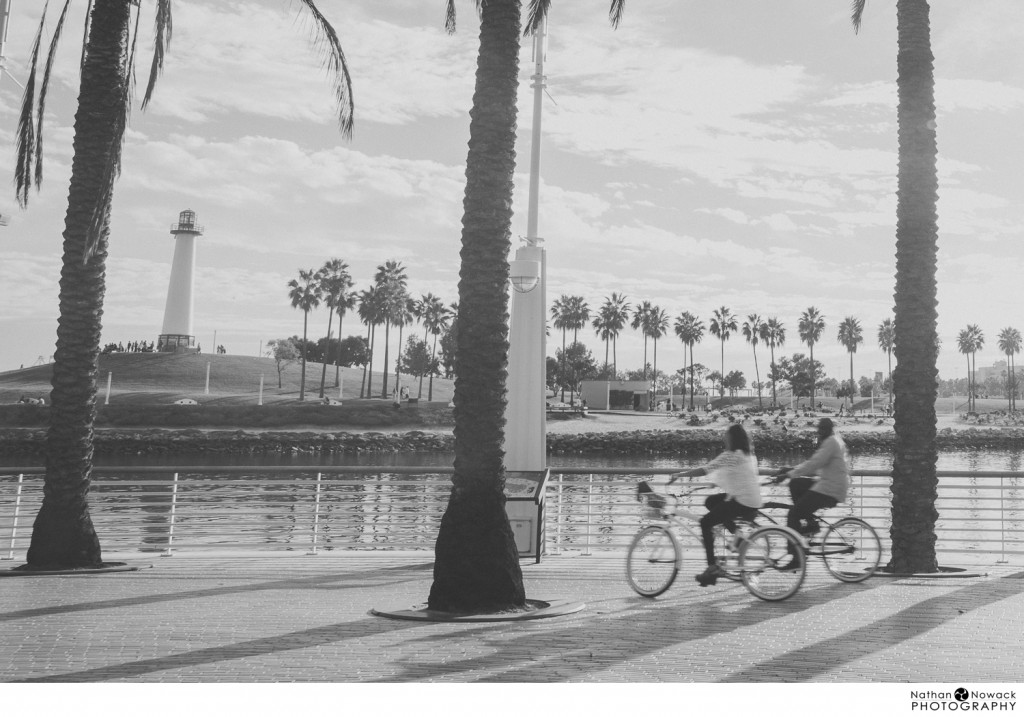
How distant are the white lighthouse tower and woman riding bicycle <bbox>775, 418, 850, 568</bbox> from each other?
109734 millimetres

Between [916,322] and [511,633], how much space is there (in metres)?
6.40

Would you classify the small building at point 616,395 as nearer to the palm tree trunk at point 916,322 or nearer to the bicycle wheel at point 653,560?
the palm tree trunk at point 916,322

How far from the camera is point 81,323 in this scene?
1114 cm

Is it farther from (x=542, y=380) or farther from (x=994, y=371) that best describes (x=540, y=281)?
(x=994, y=371)

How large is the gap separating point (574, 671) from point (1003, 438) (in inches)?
3462

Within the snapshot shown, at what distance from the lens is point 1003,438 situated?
82562 mm

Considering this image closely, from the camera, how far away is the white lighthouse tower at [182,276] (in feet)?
363

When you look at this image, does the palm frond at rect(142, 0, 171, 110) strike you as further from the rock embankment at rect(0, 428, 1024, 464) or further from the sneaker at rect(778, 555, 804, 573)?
the rock embankment at rect(0, 428, 1024, 464)

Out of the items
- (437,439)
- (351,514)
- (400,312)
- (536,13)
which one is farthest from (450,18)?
(400,312)

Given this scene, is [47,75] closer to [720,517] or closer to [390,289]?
[720,517]

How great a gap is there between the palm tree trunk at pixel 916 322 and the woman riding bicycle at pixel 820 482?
71.8 inches

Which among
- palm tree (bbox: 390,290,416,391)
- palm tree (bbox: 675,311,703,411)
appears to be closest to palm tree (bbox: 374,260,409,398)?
palm tree (bbox: 390,290,416,391)

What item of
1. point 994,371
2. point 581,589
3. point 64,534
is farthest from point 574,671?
point 994,371

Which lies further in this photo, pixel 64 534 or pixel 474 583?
pixel 64 534
